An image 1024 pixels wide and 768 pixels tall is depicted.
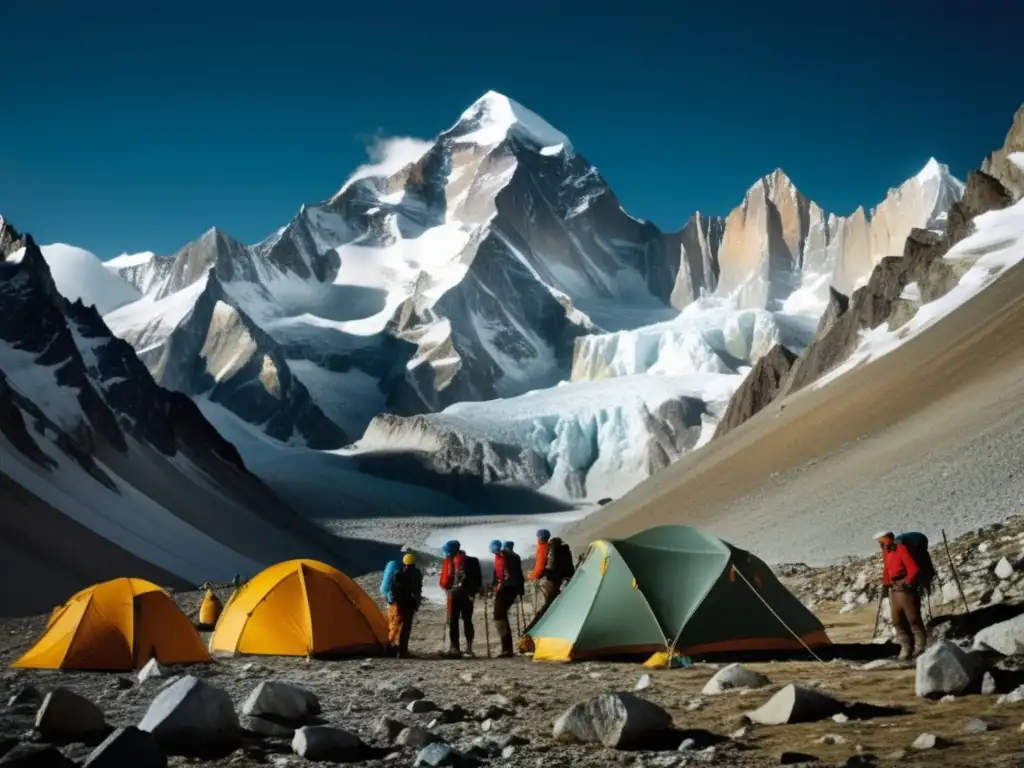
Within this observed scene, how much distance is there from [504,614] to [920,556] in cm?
578

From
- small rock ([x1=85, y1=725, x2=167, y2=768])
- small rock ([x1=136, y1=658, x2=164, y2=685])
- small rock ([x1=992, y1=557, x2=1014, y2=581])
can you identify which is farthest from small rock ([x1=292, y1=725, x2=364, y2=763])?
small rock ([x1=992, y1=557, x2=1014, y2=581])

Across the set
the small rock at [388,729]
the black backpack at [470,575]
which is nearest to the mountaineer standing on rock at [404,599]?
the black backpack at [470,575]

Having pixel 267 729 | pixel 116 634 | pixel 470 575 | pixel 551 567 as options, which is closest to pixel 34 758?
pixel 267 729

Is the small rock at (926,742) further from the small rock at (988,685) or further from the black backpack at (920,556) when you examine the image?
the black backpack at (920,556)

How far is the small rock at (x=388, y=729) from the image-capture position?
8.07 meters

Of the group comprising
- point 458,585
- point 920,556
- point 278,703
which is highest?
point 458,585

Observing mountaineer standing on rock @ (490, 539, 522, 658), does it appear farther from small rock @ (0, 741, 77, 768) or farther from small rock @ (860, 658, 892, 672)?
small rock @ (0, 741, 77, 768)

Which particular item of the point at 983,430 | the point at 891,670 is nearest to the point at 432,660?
the point at 891,670

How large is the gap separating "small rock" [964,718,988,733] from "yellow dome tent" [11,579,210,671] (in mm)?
9799

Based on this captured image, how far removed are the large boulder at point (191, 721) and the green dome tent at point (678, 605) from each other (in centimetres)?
606

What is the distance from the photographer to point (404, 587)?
15469mm

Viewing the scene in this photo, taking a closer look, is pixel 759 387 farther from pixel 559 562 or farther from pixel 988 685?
pixel 988 685

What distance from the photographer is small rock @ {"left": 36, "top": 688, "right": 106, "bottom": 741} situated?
25.7 feet

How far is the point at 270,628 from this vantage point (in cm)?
1514
